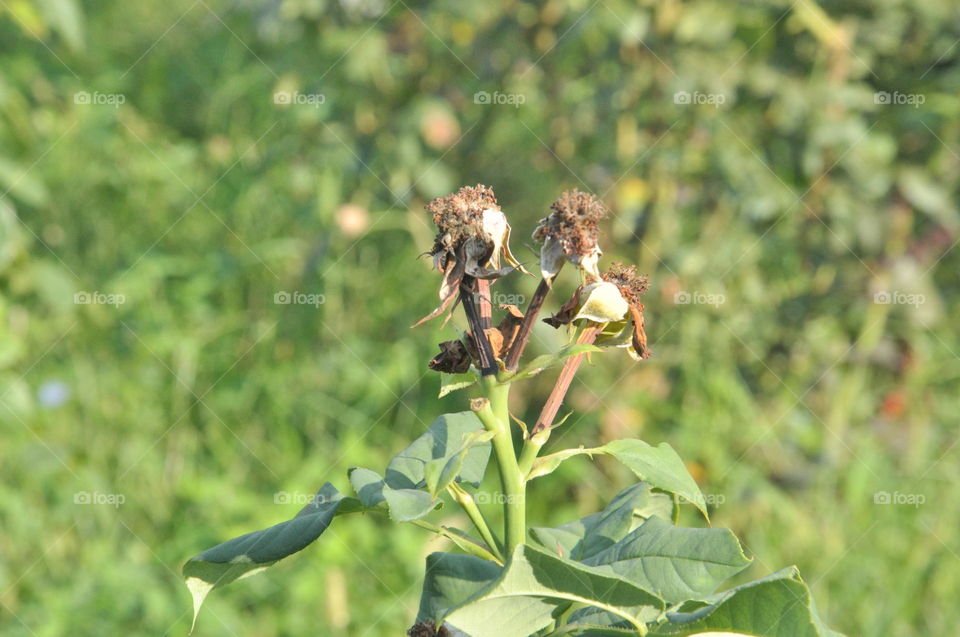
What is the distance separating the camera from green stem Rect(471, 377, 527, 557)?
2.54 feet

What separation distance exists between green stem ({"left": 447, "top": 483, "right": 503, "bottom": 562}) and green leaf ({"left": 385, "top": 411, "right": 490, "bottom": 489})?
0.02 metres

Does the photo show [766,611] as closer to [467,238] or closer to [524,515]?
[524,515]

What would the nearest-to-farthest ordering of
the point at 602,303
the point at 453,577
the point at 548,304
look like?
the point at 602,303 < the point at 453,577 < the point at 548,304

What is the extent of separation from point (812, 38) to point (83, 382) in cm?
248

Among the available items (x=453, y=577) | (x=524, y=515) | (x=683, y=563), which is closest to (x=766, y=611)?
(x=683, y=563)

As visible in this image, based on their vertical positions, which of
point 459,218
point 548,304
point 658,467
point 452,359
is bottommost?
point 658,467

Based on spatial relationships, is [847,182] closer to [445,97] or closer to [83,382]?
[445,97]

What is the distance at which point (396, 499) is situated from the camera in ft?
2.25

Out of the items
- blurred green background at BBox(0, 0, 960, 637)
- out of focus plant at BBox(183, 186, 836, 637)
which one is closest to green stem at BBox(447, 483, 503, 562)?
out of focus plant at BBox(183, 186, 836, 637)

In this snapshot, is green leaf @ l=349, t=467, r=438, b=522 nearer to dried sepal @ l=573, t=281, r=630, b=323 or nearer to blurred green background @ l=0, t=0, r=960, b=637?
dried sepal @ l=573, t=281, r=630, b=323

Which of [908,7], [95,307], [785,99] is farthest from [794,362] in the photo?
[95,307]

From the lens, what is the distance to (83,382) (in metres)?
3.18

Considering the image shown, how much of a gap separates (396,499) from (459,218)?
23 cm

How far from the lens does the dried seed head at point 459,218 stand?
2.56 ft
